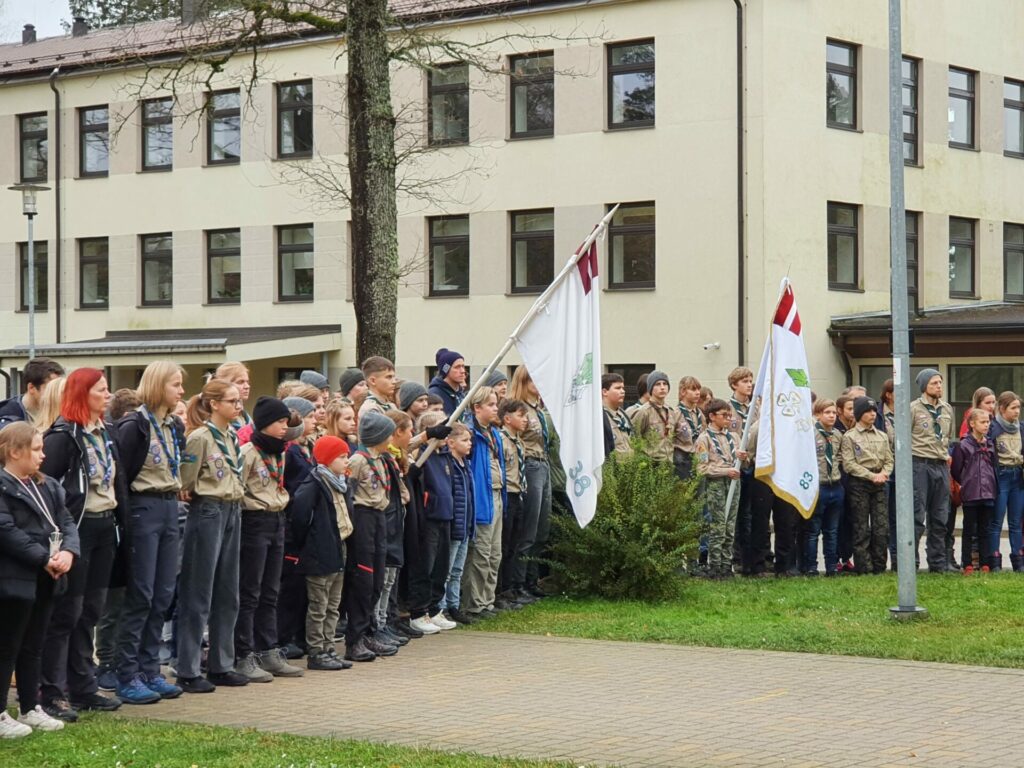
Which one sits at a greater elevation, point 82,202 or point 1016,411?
point 82,202

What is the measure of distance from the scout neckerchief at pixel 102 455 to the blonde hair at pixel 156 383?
17.9 inches

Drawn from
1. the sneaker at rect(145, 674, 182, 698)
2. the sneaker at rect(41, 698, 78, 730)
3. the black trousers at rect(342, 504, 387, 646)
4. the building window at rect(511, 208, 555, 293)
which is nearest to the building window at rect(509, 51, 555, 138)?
the building window at rect(511, 208, 555, 293)

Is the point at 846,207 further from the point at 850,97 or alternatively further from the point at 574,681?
the point at 574,681

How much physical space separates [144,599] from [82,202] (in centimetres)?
3024

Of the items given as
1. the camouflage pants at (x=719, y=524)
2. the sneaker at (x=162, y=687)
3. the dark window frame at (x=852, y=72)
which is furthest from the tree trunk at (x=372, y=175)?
the dark window frame at (x=852, y=72)

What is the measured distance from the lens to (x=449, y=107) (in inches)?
1334

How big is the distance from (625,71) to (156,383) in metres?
22.3

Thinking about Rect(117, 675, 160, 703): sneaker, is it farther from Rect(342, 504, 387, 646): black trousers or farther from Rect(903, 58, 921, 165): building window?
Rect(903, 58, 921, 165): building window

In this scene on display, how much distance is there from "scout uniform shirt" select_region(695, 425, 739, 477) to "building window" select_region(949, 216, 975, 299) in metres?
19.6

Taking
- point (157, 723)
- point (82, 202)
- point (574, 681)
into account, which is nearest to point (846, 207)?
point (82, 202)

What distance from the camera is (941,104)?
34.0 m

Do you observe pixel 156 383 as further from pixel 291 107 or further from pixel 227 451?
pixel 291 107

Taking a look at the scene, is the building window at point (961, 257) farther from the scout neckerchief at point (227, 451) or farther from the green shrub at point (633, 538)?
the scout neckerchief at point (227, 451)

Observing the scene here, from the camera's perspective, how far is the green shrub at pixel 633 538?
1418 cm
